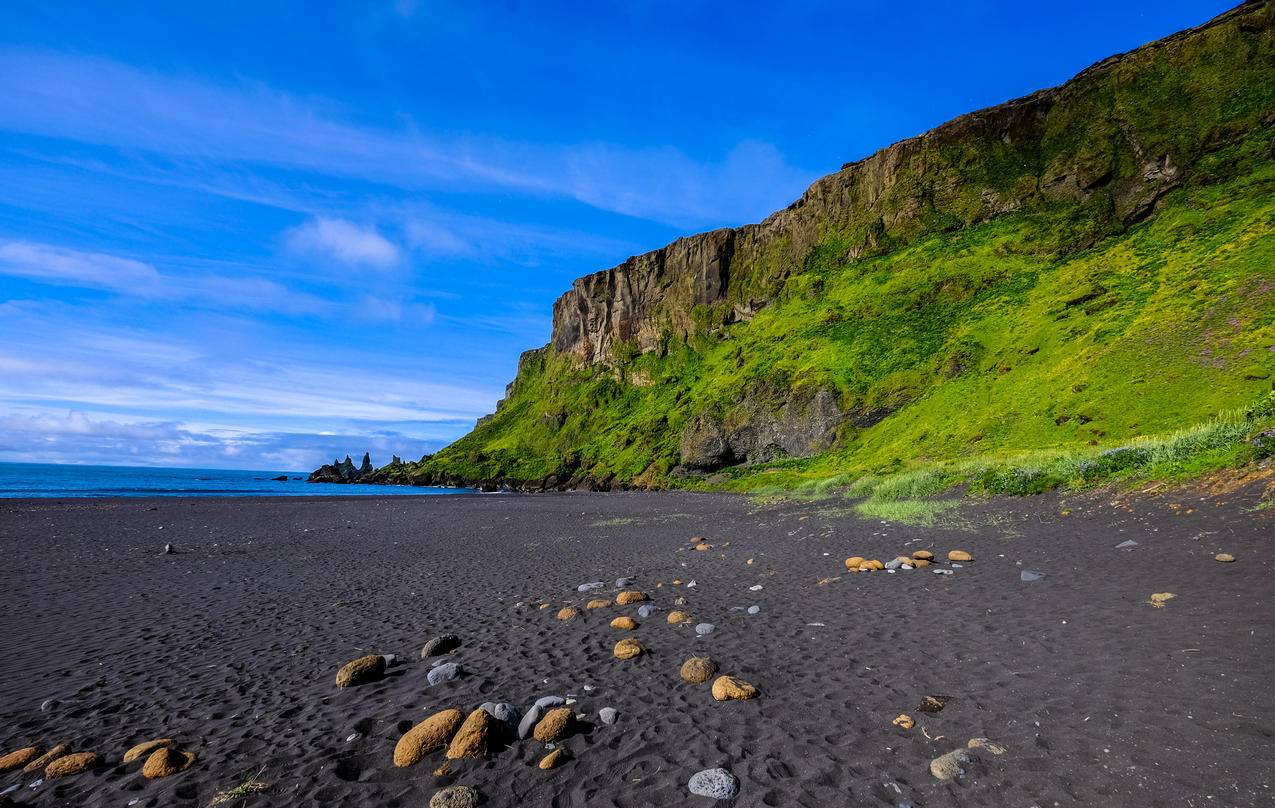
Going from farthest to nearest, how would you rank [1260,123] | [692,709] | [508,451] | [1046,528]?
[508,451]
[1260,123]
[1046,528]
[692,709]

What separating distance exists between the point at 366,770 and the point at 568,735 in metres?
2.09

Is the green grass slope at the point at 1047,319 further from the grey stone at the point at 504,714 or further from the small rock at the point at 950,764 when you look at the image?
the grey stone at the point at 504,714

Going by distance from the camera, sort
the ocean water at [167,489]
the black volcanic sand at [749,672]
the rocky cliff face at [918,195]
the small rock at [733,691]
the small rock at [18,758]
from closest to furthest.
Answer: the black volcanic sand at [749,672], the small rock at [18,758], the small rock at [733,691], the rocky cliff face at [918,195], the ocean water at [167,489]

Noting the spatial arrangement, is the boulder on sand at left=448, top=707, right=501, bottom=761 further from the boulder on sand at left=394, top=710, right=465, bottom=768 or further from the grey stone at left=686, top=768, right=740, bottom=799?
the grey stone at left=686, top=768, right=740, bottom=799

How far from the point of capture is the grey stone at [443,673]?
7723 millimetres

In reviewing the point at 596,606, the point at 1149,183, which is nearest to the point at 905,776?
Result: the point at 596,606

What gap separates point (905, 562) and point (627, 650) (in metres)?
7.98

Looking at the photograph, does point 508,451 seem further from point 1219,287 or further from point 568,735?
point 568,735

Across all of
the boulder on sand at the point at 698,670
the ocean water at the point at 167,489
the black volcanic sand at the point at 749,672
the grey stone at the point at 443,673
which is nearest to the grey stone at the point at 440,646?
the black volcanic sand at the point at 749,672

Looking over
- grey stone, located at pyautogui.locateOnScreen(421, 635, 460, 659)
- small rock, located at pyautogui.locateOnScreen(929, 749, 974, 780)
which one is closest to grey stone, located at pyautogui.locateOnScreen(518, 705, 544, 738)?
grey stone, located at pyautogui.locateOnScreen(421, 635, 460, 659)

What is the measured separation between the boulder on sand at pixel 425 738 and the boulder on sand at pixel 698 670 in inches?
120

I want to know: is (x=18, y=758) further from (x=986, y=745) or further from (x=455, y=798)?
(x=986, y=745)

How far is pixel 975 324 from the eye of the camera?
59.0 meters

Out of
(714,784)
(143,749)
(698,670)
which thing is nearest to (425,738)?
(714,784)
